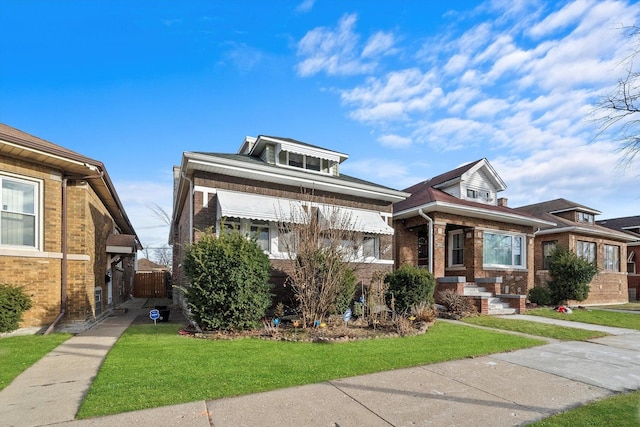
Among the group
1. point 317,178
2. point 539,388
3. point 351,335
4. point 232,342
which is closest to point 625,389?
point 539,388

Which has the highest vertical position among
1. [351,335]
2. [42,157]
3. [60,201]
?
[42,157]

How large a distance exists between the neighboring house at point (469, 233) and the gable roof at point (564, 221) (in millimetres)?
3558

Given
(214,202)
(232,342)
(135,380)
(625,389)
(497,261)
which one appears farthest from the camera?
(497,261)

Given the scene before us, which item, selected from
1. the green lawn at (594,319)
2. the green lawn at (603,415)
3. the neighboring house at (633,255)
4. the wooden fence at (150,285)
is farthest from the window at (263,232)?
the neighboring house at (633,255)

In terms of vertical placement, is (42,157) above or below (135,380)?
above

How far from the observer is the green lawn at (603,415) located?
13.1 ft

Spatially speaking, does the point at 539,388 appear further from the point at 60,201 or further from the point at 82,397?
the point at 60,201

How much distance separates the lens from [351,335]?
8430 millimetres

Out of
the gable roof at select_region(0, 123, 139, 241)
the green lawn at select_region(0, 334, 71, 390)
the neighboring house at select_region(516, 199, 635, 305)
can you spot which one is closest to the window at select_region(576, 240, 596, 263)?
the neighboring house at select_region(516, 199, 635, 305)

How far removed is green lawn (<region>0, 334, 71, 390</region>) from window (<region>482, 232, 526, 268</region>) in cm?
1632

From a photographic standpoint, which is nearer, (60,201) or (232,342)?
(232,342)

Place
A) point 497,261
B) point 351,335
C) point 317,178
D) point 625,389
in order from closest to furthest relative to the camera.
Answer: point 625,389, point 351,335, point 317,178, point 497,261

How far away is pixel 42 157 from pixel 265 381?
24.8 feet

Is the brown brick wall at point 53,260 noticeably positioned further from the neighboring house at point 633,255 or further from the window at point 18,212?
the neighboring house at point 633,255
